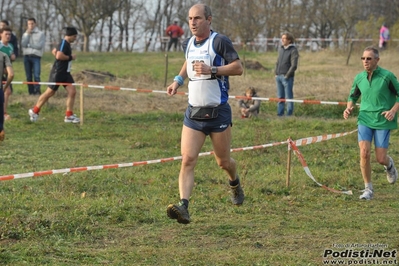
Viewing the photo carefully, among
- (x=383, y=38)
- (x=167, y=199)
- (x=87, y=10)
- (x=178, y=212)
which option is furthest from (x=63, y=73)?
(x=87, y=10)

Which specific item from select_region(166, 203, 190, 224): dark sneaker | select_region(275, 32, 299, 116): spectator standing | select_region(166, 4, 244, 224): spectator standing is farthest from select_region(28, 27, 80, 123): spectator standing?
select_region(166, 203, 190, 224): dark sneaker

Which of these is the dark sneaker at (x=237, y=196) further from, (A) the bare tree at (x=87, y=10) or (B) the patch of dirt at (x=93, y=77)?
(A) the bare tree at (x=87, y=10)

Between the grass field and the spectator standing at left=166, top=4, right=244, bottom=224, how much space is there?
0.75 meters

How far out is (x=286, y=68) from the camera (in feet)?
57.5

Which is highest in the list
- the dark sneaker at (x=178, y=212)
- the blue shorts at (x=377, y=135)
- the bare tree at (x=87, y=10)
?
the bare tree at (x=87, y=10)

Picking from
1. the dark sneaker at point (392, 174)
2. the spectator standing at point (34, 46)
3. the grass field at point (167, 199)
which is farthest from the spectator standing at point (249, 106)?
the dark sneaker at point (392, 174)

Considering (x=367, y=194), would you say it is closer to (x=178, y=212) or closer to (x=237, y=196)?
(x=237, y=196)

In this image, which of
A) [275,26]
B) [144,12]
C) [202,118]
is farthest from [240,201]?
[144,12]

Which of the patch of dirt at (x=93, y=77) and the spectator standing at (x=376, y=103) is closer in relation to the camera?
the spectator standing at (x=376, y=103)

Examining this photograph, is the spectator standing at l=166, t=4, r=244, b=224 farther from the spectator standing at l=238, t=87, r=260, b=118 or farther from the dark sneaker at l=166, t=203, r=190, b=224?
the spectator standing at l=238, t=87, r=260, b=118

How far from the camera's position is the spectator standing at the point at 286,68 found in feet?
56.7

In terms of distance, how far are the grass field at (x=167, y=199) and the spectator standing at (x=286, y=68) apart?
22.3 inches

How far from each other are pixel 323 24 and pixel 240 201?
40841 millimetres

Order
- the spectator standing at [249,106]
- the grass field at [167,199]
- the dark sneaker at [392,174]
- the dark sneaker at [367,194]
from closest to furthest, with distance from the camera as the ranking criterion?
the grass field at [167,199], the dark sneaker at [367,194], the dark sneaker at [392,174], the spectator standing at [249,106]
